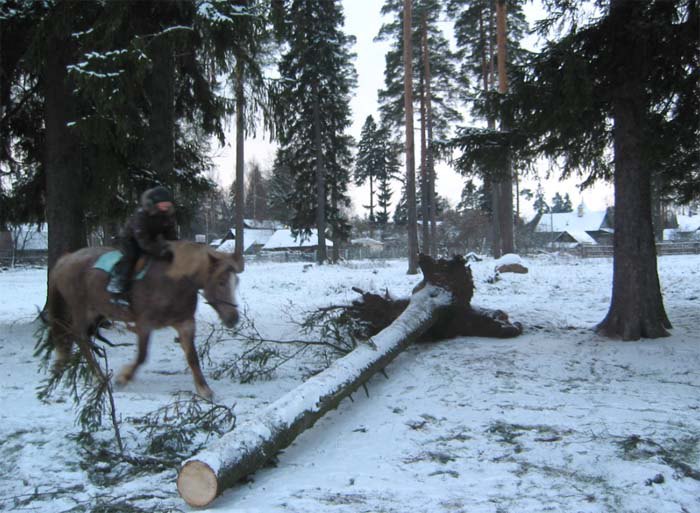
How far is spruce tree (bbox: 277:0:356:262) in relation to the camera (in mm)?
26953

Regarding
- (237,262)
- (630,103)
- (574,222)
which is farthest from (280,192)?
(237,262)

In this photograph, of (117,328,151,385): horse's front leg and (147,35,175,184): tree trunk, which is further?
(147,35,175,184): tree trunk

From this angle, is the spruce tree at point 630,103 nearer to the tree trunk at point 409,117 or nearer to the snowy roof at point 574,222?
the tree trunk at point 409,117

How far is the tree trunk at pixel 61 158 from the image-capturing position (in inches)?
305

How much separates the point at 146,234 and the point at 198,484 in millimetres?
1780

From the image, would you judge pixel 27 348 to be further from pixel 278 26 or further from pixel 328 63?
pixel 328 63

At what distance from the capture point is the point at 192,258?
3480mm

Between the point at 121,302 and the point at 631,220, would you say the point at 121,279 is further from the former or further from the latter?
the point at 631,220

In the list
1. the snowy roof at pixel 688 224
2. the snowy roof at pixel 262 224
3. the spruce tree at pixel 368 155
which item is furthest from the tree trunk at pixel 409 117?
Answer: the snowy roof at pixel 688 224

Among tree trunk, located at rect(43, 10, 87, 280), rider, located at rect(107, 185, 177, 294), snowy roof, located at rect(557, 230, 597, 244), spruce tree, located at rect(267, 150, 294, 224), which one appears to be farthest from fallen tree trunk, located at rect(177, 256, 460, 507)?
snowy roof, located at rect(557, 230, 597, 244)

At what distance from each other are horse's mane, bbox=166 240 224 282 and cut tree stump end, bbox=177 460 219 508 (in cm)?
125

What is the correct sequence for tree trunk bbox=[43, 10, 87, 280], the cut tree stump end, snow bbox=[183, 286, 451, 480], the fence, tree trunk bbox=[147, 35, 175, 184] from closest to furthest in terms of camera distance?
the cut tree stump end, snow bbox=[183, 286, 451, 480], tree trunk bbox=[147, 35, 175, 184], tree trunk bbox=[43, 10, 87, 280], the fence

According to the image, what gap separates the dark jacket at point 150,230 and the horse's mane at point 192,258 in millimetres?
150

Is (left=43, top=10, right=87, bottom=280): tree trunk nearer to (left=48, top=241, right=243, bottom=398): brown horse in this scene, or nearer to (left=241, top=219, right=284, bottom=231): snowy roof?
(left=48, top=241, right=243, bottom=398): brown horse
